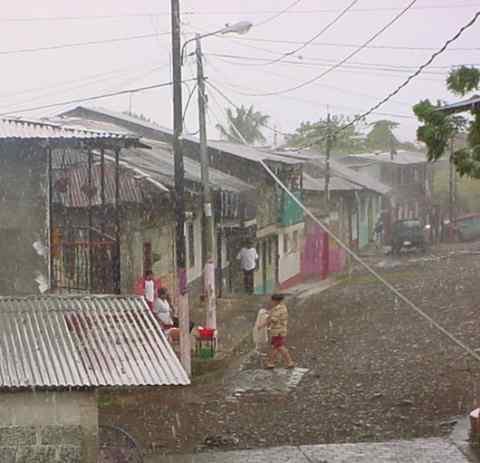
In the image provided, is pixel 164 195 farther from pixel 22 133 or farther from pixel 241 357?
pixel 22 133

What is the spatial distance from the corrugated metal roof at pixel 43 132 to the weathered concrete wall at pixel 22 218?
0.46 meters

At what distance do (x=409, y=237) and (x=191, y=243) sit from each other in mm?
18736

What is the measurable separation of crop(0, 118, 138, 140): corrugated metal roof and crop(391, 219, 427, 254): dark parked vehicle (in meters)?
28.5

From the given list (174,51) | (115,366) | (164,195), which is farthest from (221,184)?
(115,366)

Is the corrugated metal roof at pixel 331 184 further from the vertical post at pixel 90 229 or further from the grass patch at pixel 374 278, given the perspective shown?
the vertical post at pixel 90 229

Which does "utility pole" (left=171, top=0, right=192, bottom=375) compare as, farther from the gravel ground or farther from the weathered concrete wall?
the weathered concrete wall

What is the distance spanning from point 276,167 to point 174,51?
52.9 ft

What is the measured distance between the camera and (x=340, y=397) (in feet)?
49.6

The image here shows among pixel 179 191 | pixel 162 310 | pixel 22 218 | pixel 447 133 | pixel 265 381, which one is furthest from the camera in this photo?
pixel 162 310

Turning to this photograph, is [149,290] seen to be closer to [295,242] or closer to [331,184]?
[295,242]

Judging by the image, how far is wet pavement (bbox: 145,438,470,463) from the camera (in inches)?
464

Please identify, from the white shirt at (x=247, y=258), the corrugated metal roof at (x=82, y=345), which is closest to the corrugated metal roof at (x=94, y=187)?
the corrugated metal roof at (x=82, y=345)

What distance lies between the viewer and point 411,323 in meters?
21.5

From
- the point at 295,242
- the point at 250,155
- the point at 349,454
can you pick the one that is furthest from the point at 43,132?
the point at 295,242
